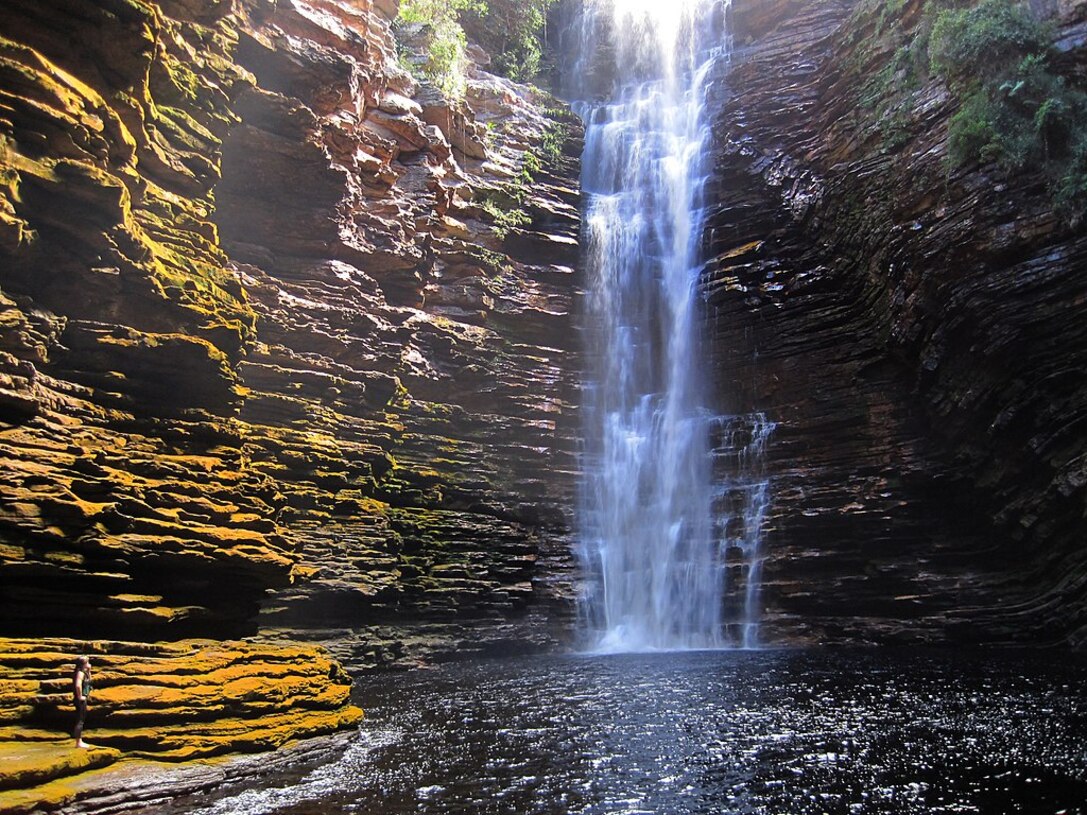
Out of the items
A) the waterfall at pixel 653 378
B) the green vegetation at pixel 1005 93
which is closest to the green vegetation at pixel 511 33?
the waterfall at pixel 653 378

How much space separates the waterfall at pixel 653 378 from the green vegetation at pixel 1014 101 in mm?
9103

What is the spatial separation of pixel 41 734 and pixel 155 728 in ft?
3.80

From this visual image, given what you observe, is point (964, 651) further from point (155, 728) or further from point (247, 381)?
point (247, 381)

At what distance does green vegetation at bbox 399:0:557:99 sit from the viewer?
2616 centimetres

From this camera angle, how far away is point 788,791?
23.5 ft

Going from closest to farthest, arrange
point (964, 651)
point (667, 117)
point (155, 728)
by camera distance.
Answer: point (155, 728) < point (964, 651) < point (667, 117)

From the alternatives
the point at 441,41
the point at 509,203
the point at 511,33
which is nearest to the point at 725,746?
the point at 509,203

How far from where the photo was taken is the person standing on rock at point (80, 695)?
24.3 feet

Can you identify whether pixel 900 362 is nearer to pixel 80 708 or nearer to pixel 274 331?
pixel 274 331

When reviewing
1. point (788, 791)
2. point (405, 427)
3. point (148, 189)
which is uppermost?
point (148, 189)

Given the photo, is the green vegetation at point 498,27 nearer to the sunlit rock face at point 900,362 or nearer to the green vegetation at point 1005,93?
the sunlit rock face at point 900,362

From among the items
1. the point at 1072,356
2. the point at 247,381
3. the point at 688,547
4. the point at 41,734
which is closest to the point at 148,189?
the point at 247,381

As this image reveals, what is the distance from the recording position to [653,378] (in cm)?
2367

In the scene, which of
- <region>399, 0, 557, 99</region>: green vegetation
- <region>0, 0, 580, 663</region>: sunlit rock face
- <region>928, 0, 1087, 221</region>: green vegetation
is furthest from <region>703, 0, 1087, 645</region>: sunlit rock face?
<region>399, 0, 557, 99</region>: green vegetation
